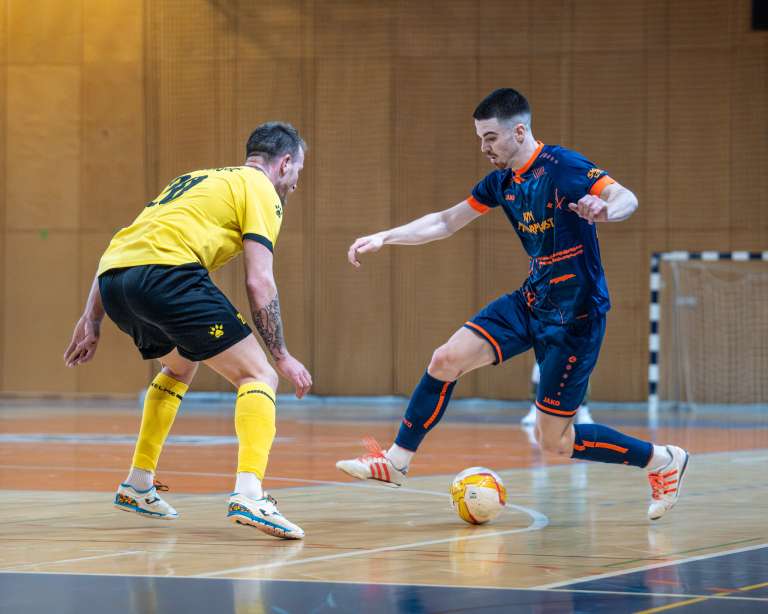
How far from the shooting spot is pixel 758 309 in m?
16.8

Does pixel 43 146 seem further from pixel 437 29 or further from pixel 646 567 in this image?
pixel 646 567

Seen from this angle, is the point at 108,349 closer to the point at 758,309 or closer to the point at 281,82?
the point at 281,82

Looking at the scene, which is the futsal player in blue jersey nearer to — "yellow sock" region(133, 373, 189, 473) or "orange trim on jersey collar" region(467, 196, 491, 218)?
"orange trim on jersey collar" region(467, 196, 491, 218)

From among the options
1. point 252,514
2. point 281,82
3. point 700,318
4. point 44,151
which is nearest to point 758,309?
point 700,318

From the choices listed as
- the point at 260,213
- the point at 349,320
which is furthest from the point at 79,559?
the point at 349,320

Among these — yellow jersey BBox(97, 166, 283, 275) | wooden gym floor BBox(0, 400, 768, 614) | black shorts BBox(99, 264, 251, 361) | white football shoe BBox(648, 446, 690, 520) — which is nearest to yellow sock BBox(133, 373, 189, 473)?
wooden gym floor BBox(0, 400, 768, 614)

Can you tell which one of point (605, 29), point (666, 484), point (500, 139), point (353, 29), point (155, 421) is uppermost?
point (353, 29)

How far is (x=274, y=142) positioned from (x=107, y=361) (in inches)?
516

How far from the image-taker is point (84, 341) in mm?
5465

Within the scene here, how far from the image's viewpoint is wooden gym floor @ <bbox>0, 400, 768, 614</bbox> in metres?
3.73

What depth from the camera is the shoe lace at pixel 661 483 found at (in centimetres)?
584

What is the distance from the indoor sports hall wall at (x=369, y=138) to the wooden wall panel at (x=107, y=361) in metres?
0.03

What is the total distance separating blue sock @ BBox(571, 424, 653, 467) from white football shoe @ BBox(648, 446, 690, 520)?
3.9 inches

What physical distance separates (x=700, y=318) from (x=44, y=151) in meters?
9.32
